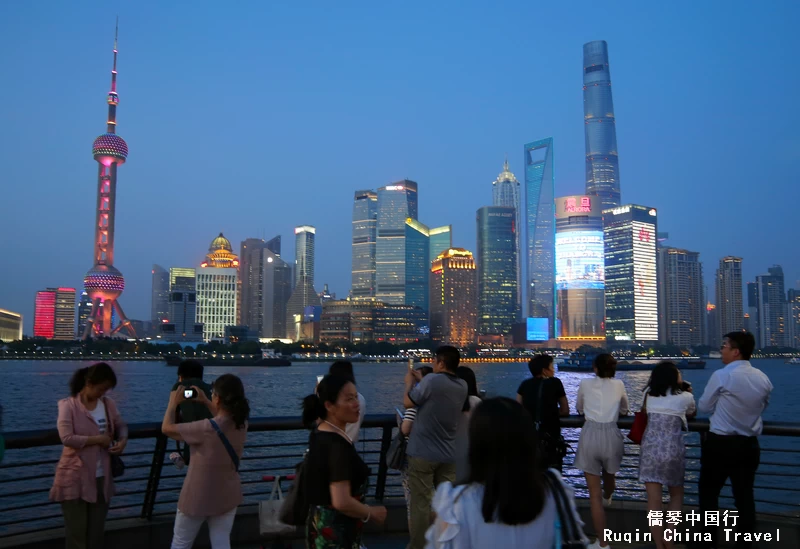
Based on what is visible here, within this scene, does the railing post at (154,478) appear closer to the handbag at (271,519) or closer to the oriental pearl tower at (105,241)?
the handbag at (271,519)

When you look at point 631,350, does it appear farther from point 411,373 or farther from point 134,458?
point 411,373

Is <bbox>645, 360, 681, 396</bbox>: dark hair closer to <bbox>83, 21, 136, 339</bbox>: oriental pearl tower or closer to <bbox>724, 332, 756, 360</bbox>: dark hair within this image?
<bbox>724, 332, 756, 360</bbox>: dark hair

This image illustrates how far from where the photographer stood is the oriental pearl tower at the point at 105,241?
168250mm

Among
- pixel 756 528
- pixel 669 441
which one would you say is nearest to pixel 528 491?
pixel 669 441

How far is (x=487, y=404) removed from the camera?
2486 mm

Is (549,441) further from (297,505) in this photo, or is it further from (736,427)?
(297,505)

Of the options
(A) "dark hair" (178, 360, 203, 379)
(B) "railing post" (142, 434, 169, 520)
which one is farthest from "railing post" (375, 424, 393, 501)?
(A) "dark hair" (178, 360, 203, 379)

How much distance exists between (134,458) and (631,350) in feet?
590

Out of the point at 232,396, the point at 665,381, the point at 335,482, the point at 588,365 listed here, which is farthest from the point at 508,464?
the point at 588,365

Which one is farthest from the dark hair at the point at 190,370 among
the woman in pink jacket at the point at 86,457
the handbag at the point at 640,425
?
the handbag at the point at 640,425

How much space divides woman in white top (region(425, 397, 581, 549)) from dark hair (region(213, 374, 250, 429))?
2132 mm

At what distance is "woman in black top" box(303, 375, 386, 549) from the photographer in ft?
10.6

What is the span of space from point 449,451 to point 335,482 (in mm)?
2292

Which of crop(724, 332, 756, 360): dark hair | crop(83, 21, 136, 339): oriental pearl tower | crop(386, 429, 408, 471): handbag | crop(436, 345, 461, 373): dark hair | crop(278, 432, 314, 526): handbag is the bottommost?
crop(386, 429, 408, 471): handbag
